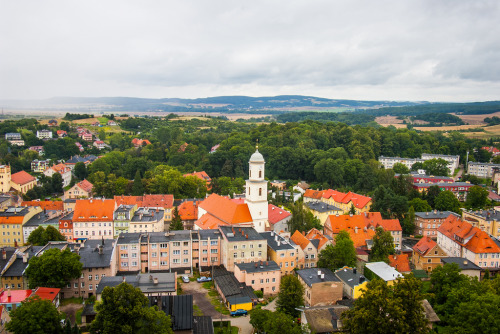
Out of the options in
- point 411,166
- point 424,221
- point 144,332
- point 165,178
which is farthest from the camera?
point 411,166

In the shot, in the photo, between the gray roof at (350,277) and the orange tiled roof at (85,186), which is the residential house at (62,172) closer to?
the orange tiled roof at (85,186)

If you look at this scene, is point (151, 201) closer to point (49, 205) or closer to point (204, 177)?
point (49, 205)

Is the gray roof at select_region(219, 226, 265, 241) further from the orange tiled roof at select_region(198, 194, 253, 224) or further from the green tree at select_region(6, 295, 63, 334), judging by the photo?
the green tree at select_region(6, 295, 63, 334)

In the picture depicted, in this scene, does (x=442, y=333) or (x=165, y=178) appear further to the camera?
(x=165, y=178)

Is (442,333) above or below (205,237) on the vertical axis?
below

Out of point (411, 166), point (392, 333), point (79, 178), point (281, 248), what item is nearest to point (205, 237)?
point (281, 248)

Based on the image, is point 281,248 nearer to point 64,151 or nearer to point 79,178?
point 79,178

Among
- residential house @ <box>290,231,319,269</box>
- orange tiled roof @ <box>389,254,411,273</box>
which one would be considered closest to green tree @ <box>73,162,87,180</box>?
residential house @ <box>290,231,319,269</box>
